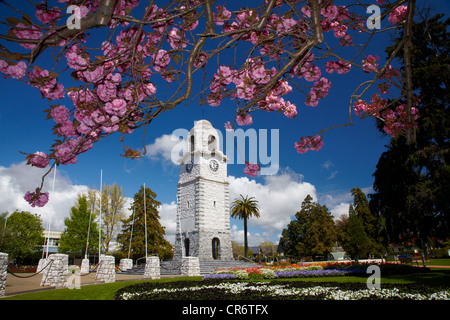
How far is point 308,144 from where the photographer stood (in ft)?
14.7

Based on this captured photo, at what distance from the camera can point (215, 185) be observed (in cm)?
2988

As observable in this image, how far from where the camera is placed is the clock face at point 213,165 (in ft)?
99.4

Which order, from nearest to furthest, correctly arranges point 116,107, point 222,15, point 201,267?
point 116,107 → point 222,15 → point 201,267

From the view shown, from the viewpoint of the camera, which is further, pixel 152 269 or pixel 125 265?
pixel 125 265

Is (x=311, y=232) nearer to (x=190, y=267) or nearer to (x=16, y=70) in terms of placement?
(x=190, y=267)

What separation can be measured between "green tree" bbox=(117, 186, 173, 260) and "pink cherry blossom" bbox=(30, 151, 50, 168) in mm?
31702

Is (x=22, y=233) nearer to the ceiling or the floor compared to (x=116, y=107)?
nearer to the floor

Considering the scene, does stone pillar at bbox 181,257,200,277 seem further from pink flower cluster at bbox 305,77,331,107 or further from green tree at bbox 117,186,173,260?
pink flower cluster at bbox 305,77,331,107

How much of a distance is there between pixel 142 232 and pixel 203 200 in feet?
37.1

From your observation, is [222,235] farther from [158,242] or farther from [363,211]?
[363,211]

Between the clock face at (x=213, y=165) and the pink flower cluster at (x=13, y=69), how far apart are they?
27.5 metres

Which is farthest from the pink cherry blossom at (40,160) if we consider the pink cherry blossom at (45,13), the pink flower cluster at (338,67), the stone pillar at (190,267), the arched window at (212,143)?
the arched window at (212,143)

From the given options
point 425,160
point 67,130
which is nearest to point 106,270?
point 67,130

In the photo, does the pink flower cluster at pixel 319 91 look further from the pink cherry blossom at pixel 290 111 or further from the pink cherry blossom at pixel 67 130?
the pink cherry blossom at pixel 67 130
